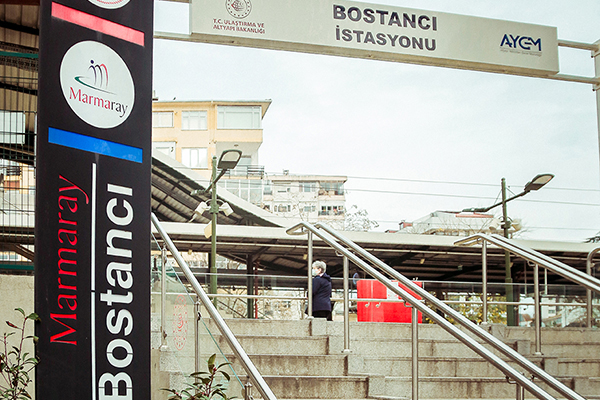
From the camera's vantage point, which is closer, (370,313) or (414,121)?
(370,313)

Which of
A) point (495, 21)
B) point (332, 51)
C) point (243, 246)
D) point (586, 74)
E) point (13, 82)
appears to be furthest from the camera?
point (243, 246)

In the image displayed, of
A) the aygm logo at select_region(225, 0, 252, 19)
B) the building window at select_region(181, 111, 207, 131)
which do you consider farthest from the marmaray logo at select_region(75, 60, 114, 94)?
the building window at select_region(181, 111, 207, 131)

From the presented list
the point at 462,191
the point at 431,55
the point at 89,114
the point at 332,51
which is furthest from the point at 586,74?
the point at 462,191

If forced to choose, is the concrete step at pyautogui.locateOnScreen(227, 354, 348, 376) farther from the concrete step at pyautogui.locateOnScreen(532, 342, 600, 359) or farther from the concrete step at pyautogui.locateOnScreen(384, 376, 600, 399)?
the concrete step at pyautogui.locateOnScreen(532, 342, 600, 359)

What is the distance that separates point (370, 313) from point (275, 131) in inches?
2311

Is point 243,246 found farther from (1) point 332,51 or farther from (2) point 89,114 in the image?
(2) point 89,114

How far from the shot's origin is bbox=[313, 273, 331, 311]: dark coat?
26.1 feet

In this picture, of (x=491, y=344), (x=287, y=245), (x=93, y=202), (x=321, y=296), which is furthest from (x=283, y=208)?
(x=93, y=202)

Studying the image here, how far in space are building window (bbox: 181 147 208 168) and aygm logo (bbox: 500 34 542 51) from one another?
170 ft

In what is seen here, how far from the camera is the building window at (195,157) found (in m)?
60.4

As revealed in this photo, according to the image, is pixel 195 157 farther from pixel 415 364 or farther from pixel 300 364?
pixel 415 364

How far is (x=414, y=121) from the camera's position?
217 feet

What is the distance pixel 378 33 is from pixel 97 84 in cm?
579

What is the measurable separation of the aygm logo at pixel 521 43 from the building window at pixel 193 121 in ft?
177
